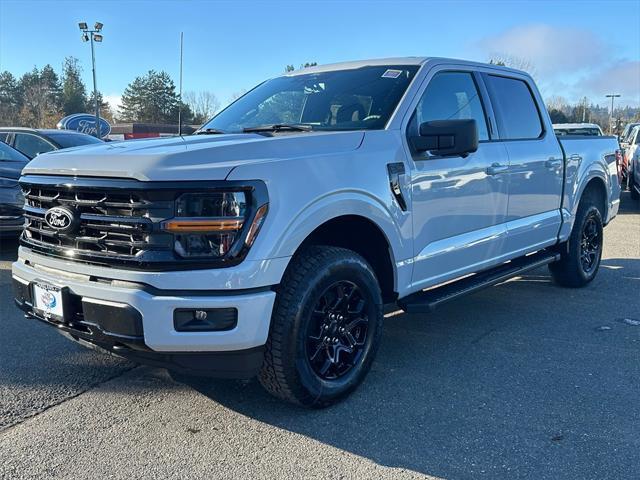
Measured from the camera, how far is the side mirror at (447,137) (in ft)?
12.0

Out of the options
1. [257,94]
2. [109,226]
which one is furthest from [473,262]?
[109,226]

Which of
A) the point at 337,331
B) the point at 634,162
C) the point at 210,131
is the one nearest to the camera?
the point at 337,331

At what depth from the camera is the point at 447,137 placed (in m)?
3.72

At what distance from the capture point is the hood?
2834mm

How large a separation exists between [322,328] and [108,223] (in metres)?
1.27

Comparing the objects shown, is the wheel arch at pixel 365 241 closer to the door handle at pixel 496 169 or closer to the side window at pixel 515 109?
the door handle at pixel 496 169

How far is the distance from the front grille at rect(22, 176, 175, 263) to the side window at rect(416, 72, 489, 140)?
1981 mm

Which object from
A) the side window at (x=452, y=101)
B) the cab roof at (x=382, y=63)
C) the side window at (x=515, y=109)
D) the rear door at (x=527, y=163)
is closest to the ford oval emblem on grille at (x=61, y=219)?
the side window at (x=452, y=101)

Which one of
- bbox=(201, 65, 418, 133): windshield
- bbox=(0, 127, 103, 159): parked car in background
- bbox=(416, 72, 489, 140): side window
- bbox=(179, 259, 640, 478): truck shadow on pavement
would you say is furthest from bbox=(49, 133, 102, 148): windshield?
bbox=(416, 72, 489, 140): side window

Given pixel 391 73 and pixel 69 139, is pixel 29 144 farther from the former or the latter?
pixel 391 73

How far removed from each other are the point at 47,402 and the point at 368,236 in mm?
2147

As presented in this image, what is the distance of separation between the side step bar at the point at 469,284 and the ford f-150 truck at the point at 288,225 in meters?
0.02

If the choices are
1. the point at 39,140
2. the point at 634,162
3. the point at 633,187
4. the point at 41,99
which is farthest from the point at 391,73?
the point at 41,99

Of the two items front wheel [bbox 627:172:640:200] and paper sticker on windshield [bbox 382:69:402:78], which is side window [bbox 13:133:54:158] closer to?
paper sticker on windshield [bbox 382:69:402:78]
